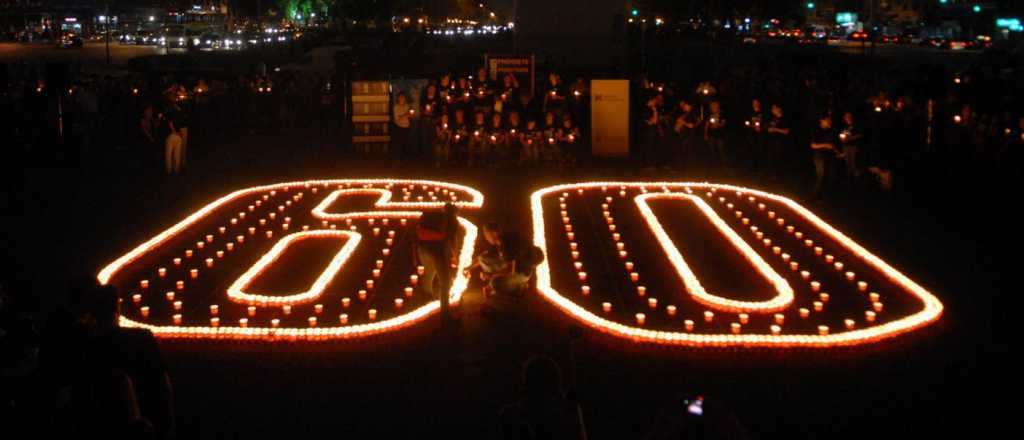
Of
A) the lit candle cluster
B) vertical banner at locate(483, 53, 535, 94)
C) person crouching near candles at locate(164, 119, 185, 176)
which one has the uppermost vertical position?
vertical banner at locate(483, 53, 535, 94)

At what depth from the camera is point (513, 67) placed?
65.2 ft

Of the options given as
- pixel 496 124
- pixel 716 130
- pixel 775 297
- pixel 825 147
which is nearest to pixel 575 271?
pixel 775 297

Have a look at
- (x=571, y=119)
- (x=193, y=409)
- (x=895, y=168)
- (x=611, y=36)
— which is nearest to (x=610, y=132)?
(x=571, y=119)

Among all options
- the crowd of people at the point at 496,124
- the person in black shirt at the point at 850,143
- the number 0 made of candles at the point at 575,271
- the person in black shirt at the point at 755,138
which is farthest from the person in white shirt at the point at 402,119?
the person in black shirt at the point at 850,143

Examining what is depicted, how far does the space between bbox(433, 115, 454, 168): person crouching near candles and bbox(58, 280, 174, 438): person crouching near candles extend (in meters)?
13.3

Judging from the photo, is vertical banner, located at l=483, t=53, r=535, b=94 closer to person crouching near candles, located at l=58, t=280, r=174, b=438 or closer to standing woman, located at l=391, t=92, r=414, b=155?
standing woman, located at l=391, t=92, r=414, b=155

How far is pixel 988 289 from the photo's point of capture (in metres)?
10.6

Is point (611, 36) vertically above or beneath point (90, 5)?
beneath

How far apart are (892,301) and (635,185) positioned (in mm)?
7013

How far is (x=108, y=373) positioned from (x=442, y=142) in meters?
14.1

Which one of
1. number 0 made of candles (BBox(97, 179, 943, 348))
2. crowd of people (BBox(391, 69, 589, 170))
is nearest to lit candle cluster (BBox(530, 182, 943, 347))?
number 0 made of candles (BBox(97, 179, 943, 348))

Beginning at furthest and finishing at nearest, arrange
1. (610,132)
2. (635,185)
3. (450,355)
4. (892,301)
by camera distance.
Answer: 1. (610,132)
2. (635,185)
3. (892,301)
4. (450,355)

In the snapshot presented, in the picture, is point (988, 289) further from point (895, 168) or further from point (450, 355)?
point (895, 168)

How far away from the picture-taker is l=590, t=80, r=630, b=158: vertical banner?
750 inches
